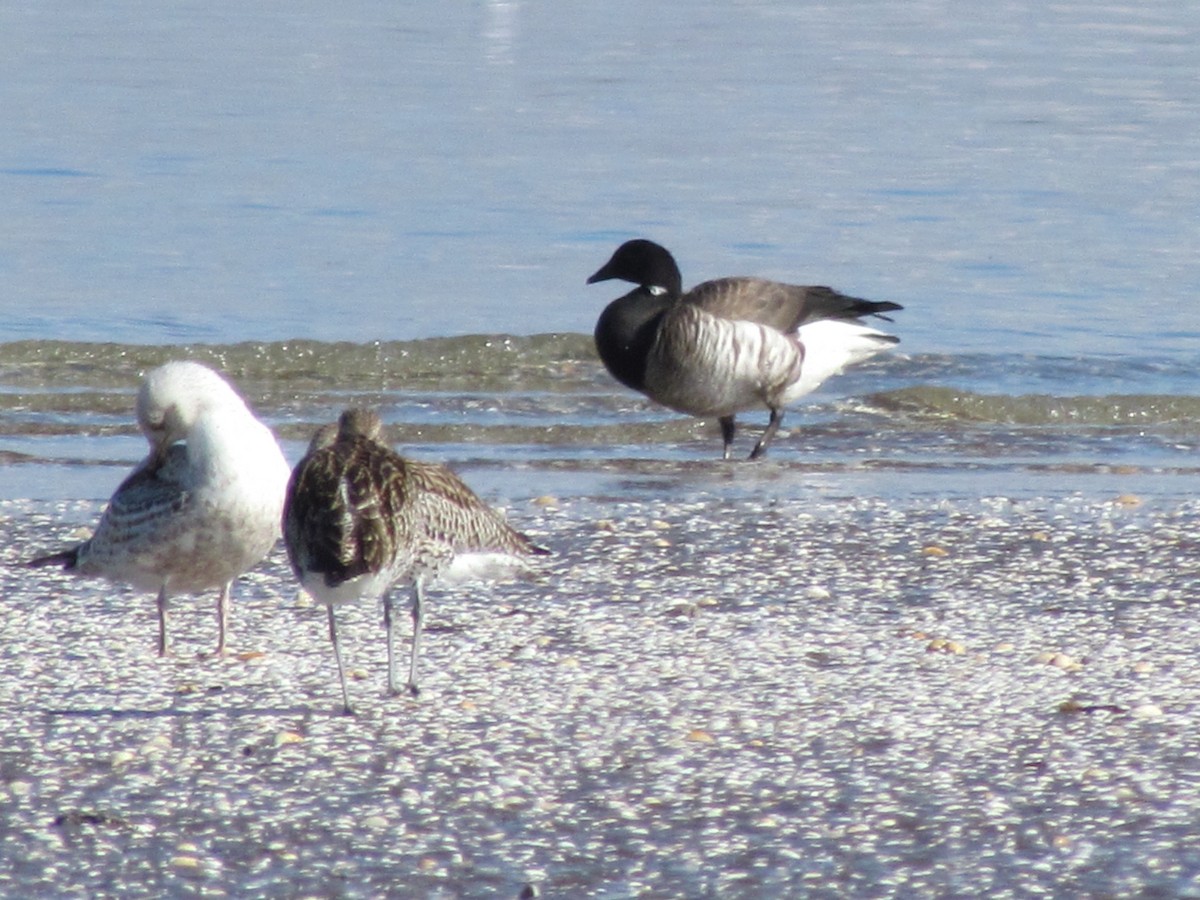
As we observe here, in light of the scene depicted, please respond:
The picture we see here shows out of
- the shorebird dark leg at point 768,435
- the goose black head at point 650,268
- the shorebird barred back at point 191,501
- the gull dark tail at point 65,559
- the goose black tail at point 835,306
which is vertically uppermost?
the goose black head at point 650,268

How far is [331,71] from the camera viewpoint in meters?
32.9

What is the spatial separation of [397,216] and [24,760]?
16.1m

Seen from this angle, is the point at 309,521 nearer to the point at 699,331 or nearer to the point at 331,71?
the point at 699,331

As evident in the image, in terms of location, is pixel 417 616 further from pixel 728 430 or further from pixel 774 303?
pixel 774 303

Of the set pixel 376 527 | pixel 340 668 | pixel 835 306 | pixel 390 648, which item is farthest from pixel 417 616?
pixel 835 306

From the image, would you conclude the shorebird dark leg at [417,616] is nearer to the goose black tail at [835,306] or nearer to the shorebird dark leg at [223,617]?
the shorebird dark leg at [223,617]

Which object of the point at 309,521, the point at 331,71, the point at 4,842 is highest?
the point at 331,71

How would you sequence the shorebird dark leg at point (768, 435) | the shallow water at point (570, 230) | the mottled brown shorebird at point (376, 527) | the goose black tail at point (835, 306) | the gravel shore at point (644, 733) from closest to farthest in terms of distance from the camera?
the gravel shore at point (644, 733)
the mottled brown shorebird at point (376, 527)
the shorebird dark leg at point (768, 435)
the goose black tail at point (835, 306)
the shallow water at point (570, 230)

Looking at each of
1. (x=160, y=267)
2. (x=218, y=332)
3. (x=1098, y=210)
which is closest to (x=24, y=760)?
(x=218, y=332)

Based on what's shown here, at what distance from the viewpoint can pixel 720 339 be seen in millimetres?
11773

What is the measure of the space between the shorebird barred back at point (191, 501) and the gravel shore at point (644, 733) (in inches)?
10.4

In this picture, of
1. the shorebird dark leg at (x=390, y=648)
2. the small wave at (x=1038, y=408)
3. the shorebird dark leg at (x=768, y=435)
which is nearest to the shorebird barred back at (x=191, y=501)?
the shorebird dark leg at (x=390, y=648)

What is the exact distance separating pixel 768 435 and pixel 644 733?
6477mm

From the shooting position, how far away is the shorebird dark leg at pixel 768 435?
11.6 metres
